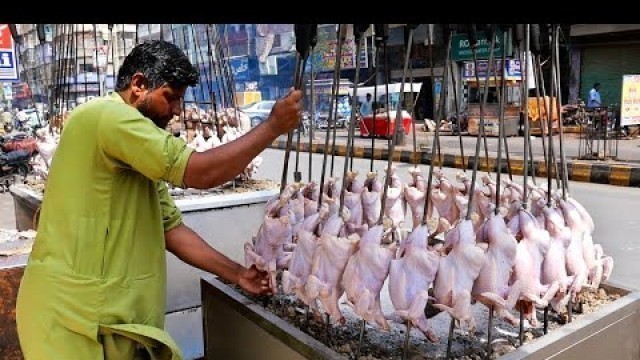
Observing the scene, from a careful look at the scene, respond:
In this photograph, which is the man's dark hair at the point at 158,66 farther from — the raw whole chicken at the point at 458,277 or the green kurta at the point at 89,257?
the raw whole chicken at the point at 458,277

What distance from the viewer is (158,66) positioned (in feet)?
6.09

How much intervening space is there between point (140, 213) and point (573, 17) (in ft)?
5.05

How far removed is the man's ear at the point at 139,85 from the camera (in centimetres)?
188

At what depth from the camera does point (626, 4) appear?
79 centimetres

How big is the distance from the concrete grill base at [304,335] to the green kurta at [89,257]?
0.47m

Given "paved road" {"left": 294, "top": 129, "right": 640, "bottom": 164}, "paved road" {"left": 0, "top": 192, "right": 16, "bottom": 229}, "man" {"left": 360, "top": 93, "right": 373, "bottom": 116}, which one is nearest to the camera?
"paved road" {"left": 0, "top": 192, "right": 16, "bottom": 229}

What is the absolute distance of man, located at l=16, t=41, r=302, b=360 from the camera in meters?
1.81

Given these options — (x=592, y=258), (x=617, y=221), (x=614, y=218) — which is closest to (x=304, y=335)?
(x=592, y=258)

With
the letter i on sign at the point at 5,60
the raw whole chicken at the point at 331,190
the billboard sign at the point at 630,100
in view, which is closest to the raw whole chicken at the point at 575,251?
the raw whole chicken at the point at 331,190

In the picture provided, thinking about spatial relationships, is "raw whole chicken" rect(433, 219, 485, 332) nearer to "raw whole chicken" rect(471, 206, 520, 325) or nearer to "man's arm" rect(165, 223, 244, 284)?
"raw whole chicken" rect(471, 206, 520, 325)

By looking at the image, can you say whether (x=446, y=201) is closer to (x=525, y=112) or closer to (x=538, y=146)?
(x=525, y=112)

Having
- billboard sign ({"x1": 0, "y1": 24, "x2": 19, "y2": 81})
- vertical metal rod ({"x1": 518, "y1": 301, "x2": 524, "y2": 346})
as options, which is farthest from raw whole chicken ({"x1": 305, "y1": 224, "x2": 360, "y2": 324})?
billboard sign ({"x1": 0, "y1": 24, "x2": 19, "y2": 81})

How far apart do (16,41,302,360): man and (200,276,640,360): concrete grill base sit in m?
0.45

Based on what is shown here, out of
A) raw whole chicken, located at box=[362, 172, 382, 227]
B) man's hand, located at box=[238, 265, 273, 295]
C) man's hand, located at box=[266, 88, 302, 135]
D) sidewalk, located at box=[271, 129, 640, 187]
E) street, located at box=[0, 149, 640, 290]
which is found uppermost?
man's hand, located at box=[266, 88, 302, 135]
